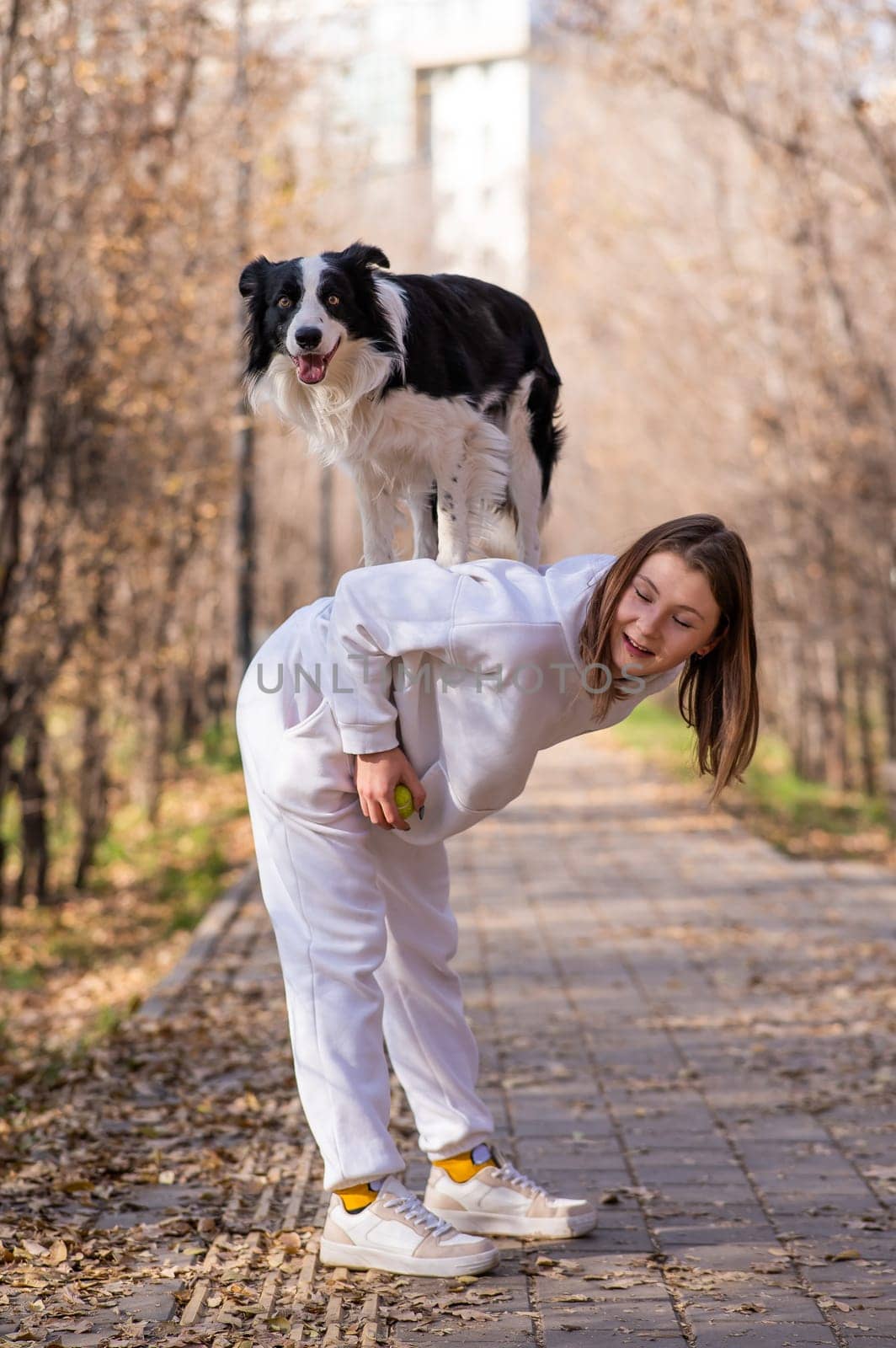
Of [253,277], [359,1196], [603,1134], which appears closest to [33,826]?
[603,1134]

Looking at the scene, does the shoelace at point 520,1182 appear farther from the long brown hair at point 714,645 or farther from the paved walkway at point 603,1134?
the long brown hair at point 714,645

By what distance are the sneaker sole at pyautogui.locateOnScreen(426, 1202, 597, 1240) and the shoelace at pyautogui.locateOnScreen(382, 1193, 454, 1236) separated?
7.7 inches

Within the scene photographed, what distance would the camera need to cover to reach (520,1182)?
3.98 metres

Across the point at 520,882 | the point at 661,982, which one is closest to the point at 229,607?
the point at 520,882

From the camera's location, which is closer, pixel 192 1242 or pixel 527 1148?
pixel 192 1242

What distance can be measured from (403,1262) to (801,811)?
460 inches

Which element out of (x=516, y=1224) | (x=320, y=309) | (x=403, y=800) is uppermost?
(x=320, y=309)

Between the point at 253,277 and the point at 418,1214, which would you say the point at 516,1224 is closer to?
the point at 418,1214

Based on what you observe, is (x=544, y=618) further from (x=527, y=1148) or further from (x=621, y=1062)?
(x=621, y=1062)

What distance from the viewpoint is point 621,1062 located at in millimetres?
5844

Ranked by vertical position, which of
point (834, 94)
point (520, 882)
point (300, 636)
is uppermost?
point (834, 94)

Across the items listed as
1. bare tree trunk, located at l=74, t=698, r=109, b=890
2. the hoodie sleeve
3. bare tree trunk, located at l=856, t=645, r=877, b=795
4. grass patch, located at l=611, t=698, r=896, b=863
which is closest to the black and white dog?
the hoodie sleeve

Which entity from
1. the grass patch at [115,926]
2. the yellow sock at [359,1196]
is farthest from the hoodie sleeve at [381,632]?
the grass patch at [115,926]

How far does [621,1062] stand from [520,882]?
4535 mm
